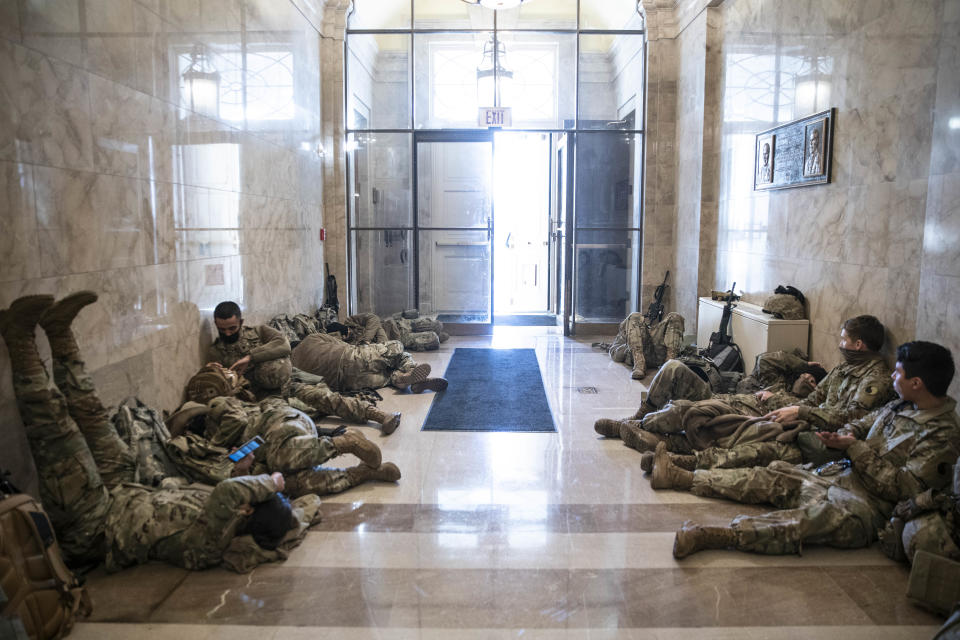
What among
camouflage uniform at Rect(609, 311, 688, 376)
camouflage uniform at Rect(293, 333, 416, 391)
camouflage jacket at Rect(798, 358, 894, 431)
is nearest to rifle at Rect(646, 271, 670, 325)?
camouflage uniform at Rect(609, 311, 688, 376)

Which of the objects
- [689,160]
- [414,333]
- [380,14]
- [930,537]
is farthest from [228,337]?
[380,14]

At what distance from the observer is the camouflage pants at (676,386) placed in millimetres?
4871

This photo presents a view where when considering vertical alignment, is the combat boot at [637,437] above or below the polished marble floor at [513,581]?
above

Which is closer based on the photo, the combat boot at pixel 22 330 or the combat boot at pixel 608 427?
the combat boot at pixel 22 330

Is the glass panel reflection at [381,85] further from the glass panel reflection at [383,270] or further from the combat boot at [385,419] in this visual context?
the combat boot at [385,419]

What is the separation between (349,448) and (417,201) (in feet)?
20.4

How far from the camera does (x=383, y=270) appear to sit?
989cm

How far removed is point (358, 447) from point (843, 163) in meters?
3.99

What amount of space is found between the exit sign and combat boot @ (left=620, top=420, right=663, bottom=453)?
590 cm

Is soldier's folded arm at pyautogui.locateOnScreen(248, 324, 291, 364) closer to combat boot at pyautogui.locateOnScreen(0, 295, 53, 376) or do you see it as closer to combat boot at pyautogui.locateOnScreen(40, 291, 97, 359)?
combat boot at pyautogui.locateOnScreen(40, 291, 97, 359)

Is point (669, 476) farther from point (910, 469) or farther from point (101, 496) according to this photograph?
point (101, 496)

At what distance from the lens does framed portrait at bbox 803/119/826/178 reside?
536 centimetres

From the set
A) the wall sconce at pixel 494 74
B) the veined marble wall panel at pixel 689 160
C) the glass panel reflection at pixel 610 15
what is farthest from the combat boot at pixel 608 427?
the glass panel reflection at pixel 610 15

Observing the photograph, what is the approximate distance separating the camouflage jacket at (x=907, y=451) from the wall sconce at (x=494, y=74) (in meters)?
7.32
